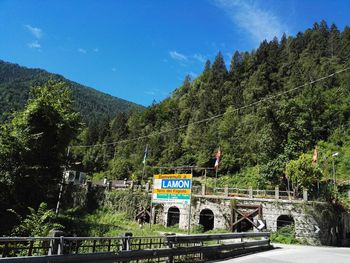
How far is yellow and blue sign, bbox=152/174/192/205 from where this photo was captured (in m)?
20.5

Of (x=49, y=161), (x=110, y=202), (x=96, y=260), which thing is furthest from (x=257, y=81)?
(x=96, y=260)

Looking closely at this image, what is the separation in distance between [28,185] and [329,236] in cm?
2469

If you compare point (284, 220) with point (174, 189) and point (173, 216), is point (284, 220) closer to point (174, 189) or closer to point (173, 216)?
point (173, 216)

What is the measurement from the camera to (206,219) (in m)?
34.7

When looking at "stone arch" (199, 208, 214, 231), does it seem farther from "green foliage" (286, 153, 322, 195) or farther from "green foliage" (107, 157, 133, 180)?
"green foliage" (107, 157, 133, 180)

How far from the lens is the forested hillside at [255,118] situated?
47844mm

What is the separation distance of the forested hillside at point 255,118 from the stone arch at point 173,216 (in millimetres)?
14043

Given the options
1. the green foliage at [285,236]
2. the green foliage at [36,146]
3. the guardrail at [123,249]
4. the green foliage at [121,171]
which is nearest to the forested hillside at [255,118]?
the green foliage at [121,171]

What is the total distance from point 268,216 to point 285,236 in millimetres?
2673

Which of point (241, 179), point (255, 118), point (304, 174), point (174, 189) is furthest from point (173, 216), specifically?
point (255, 118)

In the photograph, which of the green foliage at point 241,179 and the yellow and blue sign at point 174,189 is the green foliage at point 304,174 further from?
the green foliage at point 241,179

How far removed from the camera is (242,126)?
3066 inches

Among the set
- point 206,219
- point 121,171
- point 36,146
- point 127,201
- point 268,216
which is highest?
point 121,171

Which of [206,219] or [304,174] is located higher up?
[304,174]
